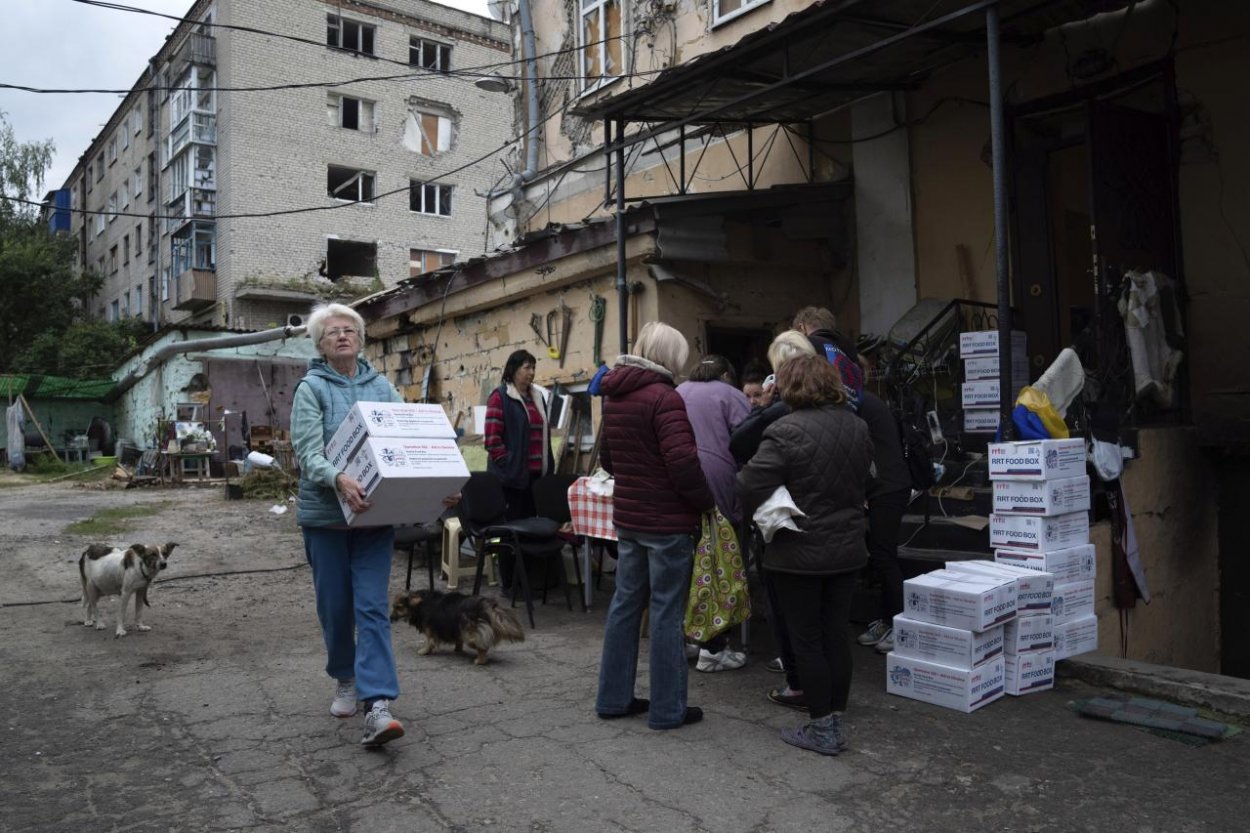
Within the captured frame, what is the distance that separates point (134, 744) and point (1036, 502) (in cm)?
460

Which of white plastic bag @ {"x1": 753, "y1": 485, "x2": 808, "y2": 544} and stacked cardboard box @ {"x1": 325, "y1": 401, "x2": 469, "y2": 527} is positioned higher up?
stacked cardboard box @ {"x1": 325, "y1": 401, "x2": 469, "y2": 527}

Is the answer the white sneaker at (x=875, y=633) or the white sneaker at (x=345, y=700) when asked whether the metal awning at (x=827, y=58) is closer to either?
the white sneaker at (x=875, y=633)

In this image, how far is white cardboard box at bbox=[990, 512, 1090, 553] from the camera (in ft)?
16.6

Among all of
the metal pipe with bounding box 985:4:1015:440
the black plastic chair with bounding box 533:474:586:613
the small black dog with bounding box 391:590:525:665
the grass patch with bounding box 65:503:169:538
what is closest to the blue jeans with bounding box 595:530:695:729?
the small black dog with bounding box 391:590:525:665

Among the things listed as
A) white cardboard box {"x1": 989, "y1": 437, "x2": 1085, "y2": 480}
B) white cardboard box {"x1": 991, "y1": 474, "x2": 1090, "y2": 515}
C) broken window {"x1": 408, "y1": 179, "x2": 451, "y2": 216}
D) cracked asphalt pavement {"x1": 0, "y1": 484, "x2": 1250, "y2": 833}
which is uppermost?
broken window {"x1": 408, "y1": 179, "x2": 451, "y2": 216}

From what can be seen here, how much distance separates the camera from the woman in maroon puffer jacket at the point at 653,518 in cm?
414

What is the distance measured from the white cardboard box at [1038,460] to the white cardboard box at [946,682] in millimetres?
1094

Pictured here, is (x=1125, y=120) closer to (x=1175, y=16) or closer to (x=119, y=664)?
(x=1175, y=16)

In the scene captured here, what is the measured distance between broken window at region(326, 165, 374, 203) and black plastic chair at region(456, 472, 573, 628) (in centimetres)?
2434

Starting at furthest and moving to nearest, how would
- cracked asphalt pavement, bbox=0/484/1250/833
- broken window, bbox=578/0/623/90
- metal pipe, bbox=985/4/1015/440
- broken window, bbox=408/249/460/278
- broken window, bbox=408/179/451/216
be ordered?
broken window, bbox=408/179/451/216 < broken window, bbox=408/249/460/278 < broken window, bbox=578/0/623/90 < metal pipe, bbox=985/4/1015/440 < cracked asphalt pavement, bbox=0/484/1250/833

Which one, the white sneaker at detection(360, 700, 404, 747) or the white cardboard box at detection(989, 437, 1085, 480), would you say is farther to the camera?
the white cardboard box at detection(989, 437, 1085, 480)

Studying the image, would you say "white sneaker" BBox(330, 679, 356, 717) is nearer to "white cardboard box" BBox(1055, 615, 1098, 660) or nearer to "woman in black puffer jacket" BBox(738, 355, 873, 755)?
"woman in black puffer jacket" BBox(738, 355, 873, 755)

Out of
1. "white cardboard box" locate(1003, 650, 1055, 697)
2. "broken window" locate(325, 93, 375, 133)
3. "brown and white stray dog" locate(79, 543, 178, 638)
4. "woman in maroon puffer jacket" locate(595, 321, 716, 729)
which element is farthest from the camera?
"broken window" locate(325, 93, 375, 133)

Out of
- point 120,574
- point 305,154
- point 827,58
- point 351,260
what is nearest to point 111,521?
point 120,574
